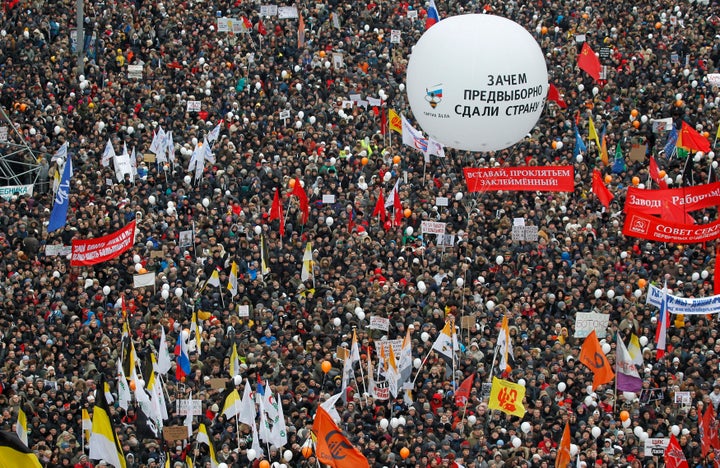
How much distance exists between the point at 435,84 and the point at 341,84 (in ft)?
28.1

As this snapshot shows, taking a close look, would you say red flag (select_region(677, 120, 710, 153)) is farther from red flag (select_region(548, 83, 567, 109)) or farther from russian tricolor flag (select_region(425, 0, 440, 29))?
russian tricolor flag (select_region(425, 0, 440, 29))

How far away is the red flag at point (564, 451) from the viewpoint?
19.2 m

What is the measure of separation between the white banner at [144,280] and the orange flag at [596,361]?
286 inches

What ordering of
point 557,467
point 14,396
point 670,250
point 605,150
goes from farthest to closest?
1. point 605,150
2. point 670,250
3. point 14,396
4. point 557,467

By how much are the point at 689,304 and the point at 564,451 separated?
3.66m

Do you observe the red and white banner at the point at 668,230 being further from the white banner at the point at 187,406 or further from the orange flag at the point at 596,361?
the white banner at the point at 187,406

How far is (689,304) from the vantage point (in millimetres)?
21594

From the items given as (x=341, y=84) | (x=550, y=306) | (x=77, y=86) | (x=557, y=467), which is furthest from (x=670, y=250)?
(x=77, y=86)

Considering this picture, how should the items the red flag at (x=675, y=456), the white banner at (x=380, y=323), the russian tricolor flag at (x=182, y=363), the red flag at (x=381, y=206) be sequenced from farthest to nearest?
the red flag at (x=381, y=206) < the white banner at (x=380, y=323) < the russian tricolor flag at (x=182, y=363) < the red flag at (x=675, y=456)

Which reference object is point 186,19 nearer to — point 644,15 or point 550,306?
point 644,15

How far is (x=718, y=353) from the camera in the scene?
21.7 meters

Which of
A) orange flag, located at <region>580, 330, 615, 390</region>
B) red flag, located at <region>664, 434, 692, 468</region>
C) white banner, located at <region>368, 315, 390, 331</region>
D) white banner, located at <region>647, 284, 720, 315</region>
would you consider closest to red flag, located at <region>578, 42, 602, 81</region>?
white banner, located at <region>647, 284, 720, 315</region>

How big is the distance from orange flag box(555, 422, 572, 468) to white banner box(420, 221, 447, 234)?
6.68 metres

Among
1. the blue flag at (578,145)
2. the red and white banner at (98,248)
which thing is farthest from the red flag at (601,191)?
the red and white banner at (98,248)
